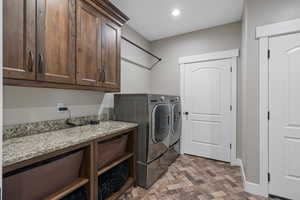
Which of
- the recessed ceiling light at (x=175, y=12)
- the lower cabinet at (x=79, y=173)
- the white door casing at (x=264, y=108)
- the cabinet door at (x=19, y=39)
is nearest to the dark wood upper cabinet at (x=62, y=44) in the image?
the cabinet door at (x=19, y=39)

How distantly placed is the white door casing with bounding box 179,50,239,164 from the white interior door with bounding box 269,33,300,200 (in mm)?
900

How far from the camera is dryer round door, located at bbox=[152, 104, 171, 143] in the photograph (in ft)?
6.85

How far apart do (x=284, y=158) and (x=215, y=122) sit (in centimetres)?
121

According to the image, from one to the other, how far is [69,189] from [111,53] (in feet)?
5.15

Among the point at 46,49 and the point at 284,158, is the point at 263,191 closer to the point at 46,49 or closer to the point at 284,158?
the point at 284,158

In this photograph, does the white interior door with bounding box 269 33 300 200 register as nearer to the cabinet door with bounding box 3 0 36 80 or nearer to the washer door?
the washer door

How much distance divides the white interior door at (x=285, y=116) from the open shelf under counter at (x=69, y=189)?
216 centimetres

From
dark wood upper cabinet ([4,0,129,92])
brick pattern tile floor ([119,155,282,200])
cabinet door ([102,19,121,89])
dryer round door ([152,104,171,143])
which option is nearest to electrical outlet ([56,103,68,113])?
dark wood upper cabinet ([4,0,129,92])

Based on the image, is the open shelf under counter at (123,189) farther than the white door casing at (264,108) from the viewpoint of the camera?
No

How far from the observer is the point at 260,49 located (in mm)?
1885

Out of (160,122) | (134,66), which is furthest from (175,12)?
(160,122)

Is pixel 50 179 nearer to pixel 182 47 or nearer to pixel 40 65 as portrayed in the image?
pixel 40 65

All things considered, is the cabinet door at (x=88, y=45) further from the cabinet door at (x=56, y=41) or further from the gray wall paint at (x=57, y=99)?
the gray wall paint at (x=57, y=99)

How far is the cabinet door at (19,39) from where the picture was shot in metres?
1.04
